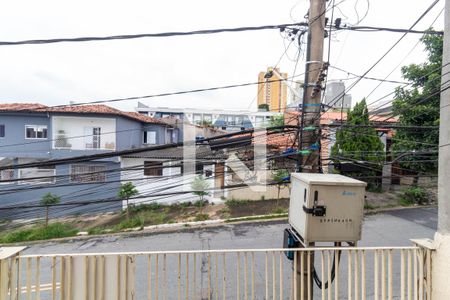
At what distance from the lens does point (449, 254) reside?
2.68m

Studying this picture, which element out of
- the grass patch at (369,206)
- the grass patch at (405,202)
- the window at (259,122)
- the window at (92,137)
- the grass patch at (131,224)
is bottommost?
the grass patch at (131,224)

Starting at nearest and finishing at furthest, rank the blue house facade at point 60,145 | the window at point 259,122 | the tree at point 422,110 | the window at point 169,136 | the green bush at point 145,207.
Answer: the tree at point 422,110, the green bush at point 145,207, the blue house facade at point 60,145, the window at point 259,122, the window at point 169,136

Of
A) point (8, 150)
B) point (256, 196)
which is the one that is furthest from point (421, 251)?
point (8, 150)

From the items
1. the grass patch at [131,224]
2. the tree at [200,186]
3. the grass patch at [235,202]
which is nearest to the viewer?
the grass patch at [131,224]

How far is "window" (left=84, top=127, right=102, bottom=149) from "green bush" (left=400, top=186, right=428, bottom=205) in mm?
15713

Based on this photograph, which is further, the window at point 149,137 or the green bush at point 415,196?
the window at point 149,137

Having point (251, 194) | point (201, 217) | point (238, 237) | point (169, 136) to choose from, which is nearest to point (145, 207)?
point (201, 217)

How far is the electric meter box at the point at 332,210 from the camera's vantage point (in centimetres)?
274

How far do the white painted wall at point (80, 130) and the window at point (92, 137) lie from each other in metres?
0.06

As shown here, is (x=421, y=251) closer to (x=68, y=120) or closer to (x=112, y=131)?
(x=112, y=131)

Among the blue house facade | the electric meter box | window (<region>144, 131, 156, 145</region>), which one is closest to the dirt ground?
the blue house facade

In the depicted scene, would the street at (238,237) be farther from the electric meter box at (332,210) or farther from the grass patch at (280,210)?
the electric meter box at (332,210)

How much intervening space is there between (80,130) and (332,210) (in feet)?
52.0

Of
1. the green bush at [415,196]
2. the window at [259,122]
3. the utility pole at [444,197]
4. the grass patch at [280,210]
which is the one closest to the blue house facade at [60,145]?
the grass patch at [280,210]
